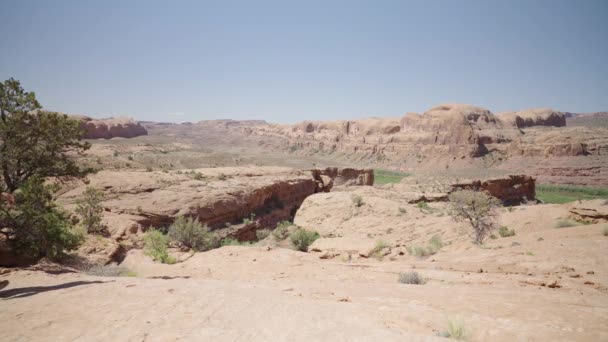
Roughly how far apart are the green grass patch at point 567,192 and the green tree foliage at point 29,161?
53.4 metres

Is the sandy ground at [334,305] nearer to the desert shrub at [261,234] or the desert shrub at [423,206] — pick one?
the desert shrub at [261,234]

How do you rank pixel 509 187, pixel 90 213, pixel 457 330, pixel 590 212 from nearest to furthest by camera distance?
pixel 457 330 → pixel 90 213 → pixel 590 212 → pixel 509 187

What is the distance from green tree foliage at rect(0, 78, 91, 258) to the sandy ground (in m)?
1.33

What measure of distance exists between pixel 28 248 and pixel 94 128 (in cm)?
8434

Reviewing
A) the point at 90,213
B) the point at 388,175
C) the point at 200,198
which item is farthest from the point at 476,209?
the point at 388,175

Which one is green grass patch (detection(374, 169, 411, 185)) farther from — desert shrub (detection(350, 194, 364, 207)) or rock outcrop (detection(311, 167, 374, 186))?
desert shrub (detection(350, 194, 364, 207))

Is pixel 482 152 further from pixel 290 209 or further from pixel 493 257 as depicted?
pixel 493 257

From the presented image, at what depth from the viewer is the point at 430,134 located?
7994 cm

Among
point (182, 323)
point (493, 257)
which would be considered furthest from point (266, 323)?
point (493, 257)

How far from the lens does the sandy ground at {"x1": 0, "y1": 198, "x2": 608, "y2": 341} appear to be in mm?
3953

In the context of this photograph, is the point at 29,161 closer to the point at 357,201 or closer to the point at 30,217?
the point at 30,217

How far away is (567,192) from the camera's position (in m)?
48.7

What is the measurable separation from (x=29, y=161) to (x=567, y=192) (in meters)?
64.7

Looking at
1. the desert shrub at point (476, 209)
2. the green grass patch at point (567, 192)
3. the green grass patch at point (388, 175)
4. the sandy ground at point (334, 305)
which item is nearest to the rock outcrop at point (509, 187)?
the green grass patch at point (567, 192)
